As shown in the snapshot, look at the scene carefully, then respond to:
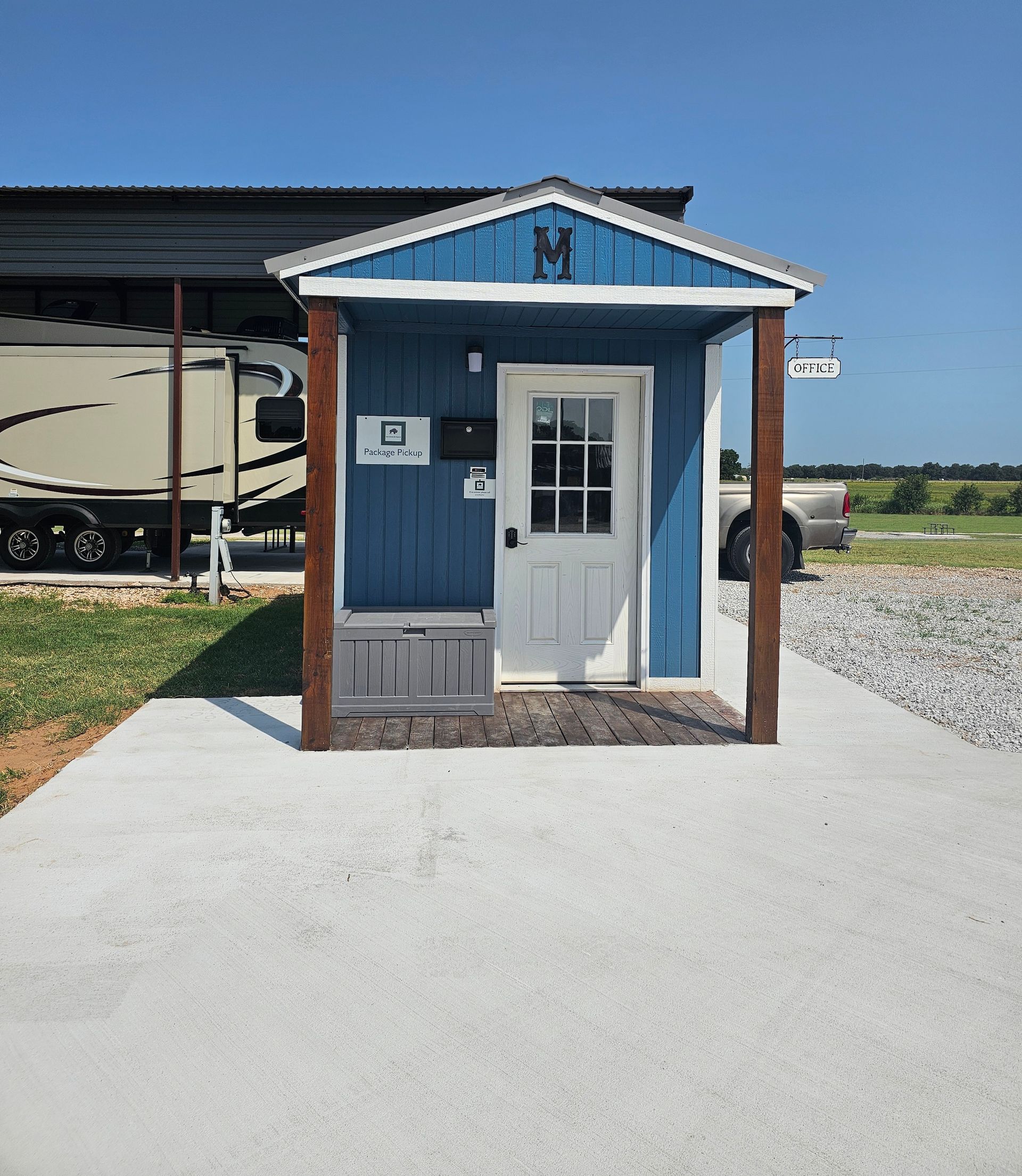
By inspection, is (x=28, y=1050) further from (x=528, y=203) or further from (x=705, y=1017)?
(x=528, y=203)

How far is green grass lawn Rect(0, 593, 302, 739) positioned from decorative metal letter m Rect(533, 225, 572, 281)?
310cm

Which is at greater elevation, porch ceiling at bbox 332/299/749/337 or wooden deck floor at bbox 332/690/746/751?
porch ceiling at bbox 332/299/749/337

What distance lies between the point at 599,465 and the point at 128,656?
155 inches

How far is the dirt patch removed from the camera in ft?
14.2

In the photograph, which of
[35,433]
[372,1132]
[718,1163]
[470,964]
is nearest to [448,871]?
[470,964]

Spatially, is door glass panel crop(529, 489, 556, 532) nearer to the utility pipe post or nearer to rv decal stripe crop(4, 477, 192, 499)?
the utility pipe post

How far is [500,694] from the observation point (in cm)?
595

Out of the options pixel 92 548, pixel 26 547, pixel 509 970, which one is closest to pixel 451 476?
pixel 509 970

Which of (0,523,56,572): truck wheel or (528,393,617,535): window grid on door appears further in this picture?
(0,523,56,572): truck wheel

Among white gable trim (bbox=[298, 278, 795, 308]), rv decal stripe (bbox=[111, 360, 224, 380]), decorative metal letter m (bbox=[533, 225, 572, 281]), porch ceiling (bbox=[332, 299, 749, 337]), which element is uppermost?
rv decal stripe (bbox=[111, 360, 224, 380])

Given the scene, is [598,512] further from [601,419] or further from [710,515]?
[710,515]

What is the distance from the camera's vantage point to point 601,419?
5.98m

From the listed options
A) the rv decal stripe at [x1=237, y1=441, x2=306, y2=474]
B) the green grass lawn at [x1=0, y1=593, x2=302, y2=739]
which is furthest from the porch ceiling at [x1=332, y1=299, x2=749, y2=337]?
the rv decal stripe at [x1=237, y1=441, x2=306, y2=474]

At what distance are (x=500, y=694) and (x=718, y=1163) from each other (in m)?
4.11
